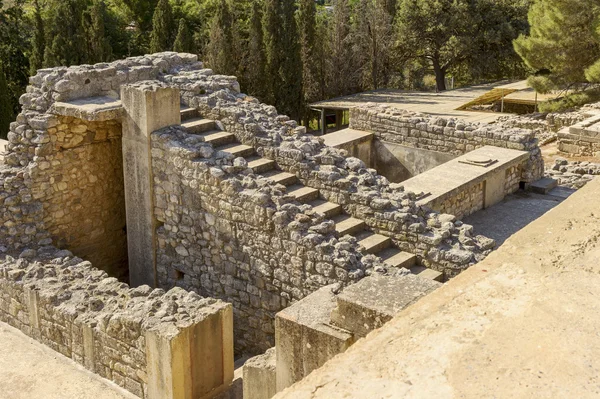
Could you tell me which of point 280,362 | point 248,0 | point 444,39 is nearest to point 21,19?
point 248,0

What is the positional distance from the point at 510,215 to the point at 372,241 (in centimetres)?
385

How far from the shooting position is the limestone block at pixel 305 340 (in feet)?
16.9

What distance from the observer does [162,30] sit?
2428 cm

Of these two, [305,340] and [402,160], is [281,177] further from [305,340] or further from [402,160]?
[402,160]

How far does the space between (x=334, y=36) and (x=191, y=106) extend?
18914mm

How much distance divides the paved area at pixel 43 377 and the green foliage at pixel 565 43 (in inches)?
706

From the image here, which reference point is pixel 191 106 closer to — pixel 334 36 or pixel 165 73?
pixel 165 73

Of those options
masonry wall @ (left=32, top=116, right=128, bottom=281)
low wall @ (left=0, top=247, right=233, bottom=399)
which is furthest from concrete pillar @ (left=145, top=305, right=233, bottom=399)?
masonry wall @ (left=32, top=116, right=128, bottom=281)

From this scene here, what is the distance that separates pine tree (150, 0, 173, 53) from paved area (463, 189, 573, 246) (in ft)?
49.7

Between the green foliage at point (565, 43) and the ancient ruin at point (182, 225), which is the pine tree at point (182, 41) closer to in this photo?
the green foliage at point (565, 43)

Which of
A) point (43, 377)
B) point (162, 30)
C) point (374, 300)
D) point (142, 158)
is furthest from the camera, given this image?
point (162, 30)

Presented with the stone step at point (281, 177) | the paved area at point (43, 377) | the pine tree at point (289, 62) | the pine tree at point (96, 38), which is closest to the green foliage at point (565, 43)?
the pine tree at point (289, 62)

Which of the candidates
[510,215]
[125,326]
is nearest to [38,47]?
[510,215]

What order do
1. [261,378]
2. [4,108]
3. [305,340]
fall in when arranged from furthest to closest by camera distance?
[4,108] < [261,378] < [305,340]
